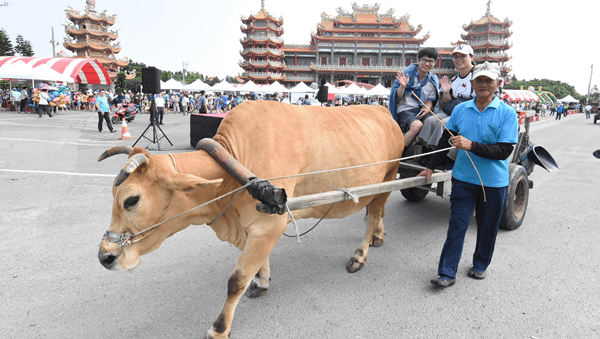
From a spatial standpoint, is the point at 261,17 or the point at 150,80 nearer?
the point at 150,80

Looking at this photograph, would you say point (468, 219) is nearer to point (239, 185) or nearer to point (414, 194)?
point (239, 185)

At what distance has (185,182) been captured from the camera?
1961 mm

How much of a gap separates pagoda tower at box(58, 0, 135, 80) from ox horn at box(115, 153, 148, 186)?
161 ft

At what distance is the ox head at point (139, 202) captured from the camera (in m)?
1.96

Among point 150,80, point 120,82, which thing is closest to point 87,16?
point 120,82

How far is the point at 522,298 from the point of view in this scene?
2865mm

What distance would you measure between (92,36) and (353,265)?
51351mm

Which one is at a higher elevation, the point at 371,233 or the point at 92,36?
the point at 92,36

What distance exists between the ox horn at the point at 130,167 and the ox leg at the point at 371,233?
2.13 metres

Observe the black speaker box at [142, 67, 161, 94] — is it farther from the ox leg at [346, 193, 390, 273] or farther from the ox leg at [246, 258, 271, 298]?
the ox leg at [246, 258, 271, 298]

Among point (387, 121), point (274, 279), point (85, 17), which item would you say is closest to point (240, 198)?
point (274, 279)

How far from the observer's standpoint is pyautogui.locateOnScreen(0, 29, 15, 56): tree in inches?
1850

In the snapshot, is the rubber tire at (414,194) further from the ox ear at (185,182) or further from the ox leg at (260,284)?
the ox ear at (185,182)

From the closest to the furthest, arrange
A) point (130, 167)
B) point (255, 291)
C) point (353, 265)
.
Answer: point (130, 167), point (255, 291), point (353, 265)
